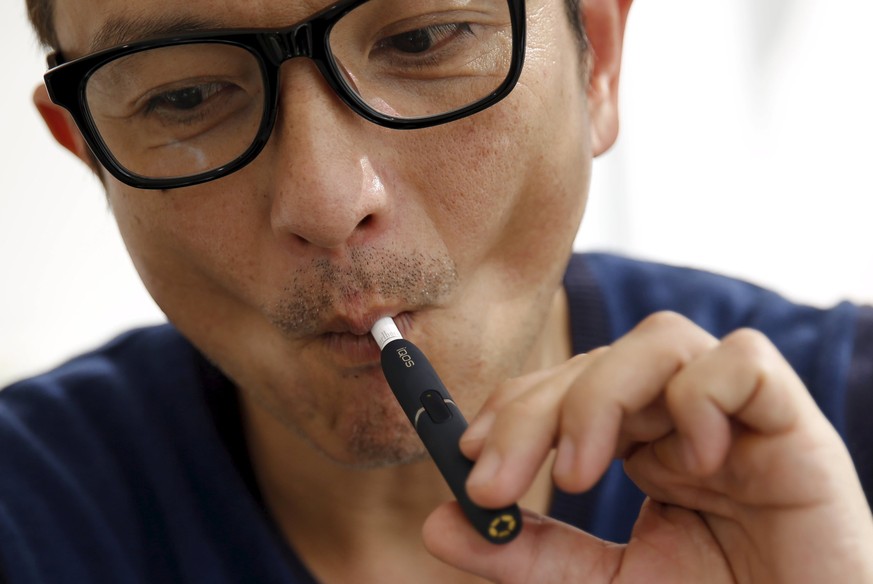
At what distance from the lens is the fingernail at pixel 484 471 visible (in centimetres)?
72

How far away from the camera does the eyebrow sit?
92cm

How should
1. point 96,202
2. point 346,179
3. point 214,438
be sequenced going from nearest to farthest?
point 346,179 → point 214,438 → point 96,202

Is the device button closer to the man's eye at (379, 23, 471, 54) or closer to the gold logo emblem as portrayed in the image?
the gold logo emblem

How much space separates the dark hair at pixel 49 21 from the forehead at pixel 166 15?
93 millimetres

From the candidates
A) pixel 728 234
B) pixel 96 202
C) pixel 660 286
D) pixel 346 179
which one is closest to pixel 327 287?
pixel 346 179

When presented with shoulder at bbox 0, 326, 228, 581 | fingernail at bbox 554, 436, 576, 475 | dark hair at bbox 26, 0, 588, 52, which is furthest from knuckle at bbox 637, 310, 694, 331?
shoulder at bbox 0, 326, 228, 581

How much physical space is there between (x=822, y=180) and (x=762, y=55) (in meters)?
0.33

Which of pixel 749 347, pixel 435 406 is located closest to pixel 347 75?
Result: pixel 435 406

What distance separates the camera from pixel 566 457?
2.46ft

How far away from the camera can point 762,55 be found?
2.41m

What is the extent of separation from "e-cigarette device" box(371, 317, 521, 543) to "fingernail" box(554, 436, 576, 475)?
1.7 inches

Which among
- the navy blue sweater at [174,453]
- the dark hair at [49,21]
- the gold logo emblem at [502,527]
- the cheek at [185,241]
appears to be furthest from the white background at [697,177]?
the gold logo emblem at [502,527]

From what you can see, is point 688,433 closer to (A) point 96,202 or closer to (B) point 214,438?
(B) point 214,438

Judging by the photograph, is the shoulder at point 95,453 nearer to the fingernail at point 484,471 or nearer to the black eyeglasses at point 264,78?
the black eyeglasses at point 264,78
